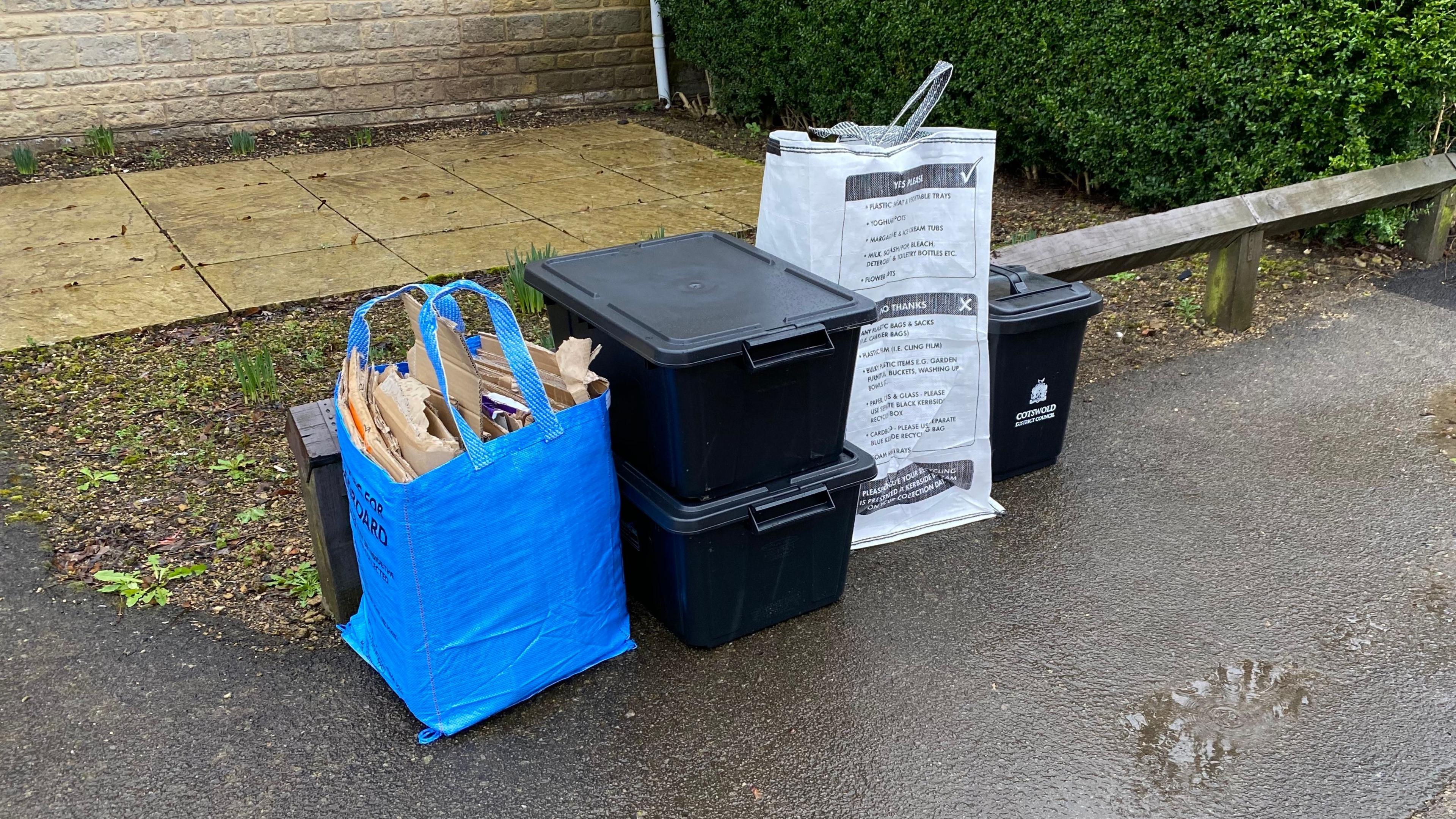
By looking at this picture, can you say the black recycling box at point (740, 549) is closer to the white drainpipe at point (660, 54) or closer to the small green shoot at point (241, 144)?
the small green shoot at point (241, 144)

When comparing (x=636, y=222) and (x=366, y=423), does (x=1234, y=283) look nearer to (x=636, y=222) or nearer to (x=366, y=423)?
(x=636, y=222)

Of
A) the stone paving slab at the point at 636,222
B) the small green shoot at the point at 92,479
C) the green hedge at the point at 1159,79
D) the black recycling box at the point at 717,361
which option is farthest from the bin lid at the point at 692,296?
the green hedge at the point at 1159,79

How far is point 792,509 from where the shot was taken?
9.29 feet

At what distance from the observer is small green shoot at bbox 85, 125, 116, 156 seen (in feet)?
24.6

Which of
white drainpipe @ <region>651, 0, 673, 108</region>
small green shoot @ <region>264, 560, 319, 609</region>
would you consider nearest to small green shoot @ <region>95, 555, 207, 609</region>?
small green shoot @ <region>264, 560, 319, 609</region>

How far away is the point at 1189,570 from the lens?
3266 mm

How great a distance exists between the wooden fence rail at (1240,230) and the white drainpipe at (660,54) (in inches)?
209

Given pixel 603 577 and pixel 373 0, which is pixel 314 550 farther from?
pixel 373 0

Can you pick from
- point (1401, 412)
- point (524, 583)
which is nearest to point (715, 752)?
point (524, 583)

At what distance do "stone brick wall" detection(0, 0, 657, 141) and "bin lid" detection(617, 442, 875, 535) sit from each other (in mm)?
6558

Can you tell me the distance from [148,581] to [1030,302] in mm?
2745

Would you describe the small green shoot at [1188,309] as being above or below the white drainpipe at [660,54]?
below

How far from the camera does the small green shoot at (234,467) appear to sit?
370 centimetres

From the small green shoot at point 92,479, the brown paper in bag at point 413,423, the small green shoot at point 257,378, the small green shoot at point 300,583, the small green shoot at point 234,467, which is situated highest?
the brown paper in bag at point 413,423
